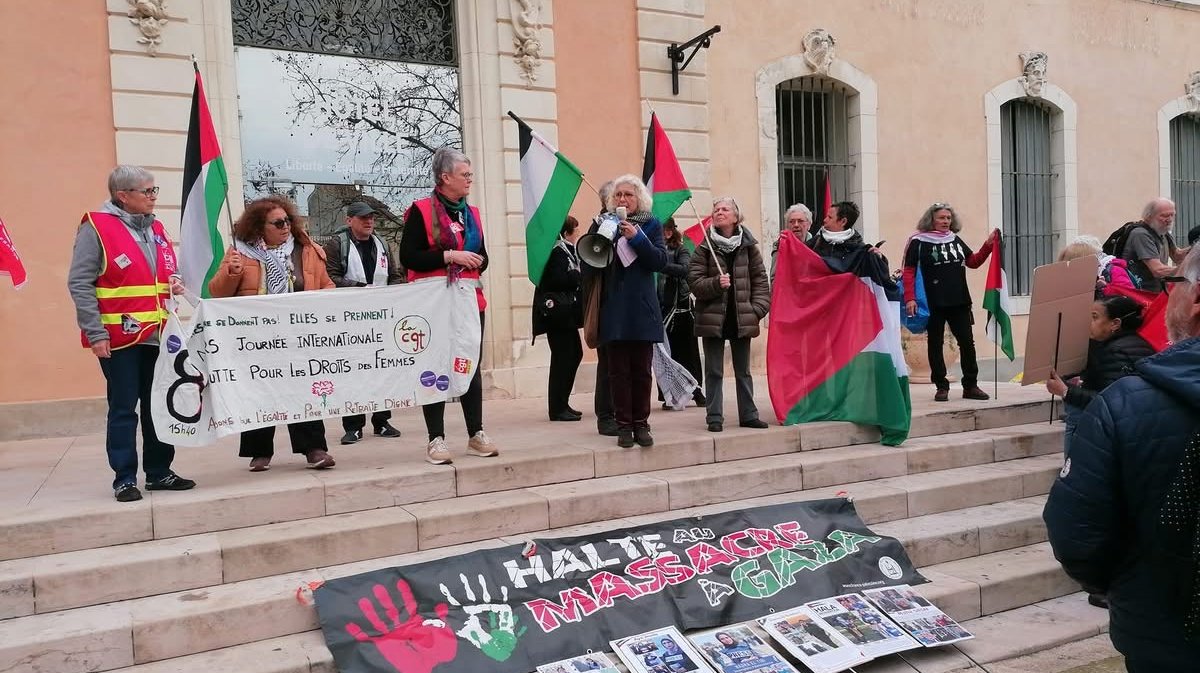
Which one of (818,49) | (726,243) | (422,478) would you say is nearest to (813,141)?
(818,49)

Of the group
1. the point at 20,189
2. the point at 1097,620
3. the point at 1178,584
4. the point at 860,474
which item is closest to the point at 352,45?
the point at 20,189

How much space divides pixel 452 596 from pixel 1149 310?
180 inches

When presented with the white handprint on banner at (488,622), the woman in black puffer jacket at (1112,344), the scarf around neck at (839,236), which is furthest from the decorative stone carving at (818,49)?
the white handprint on banner at (488,622)

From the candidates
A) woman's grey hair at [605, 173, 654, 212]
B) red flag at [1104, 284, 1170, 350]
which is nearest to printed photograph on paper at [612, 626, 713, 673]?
woman's grey hair at [605, 173, 654, 212]

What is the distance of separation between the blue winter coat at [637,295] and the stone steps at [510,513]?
94 cm

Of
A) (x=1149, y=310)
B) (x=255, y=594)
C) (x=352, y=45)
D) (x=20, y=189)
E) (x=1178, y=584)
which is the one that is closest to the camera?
(x=1178, y=584)

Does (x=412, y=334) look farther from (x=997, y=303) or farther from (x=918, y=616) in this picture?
(x=997, y=303)

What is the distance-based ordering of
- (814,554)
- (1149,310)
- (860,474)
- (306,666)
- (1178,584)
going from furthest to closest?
(860,474), (1149,310), (814,554), (306,666), (1178,584)

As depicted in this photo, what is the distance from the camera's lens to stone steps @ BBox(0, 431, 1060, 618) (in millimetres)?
4180

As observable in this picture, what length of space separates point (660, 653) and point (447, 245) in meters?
2.83

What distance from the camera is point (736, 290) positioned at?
6762mm

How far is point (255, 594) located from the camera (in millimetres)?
4180

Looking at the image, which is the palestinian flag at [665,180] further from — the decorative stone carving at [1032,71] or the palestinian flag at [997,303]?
the decorative stone carving at [1032,71]

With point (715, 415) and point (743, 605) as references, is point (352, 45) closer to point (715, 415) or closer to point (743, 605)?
point (715, 415)
